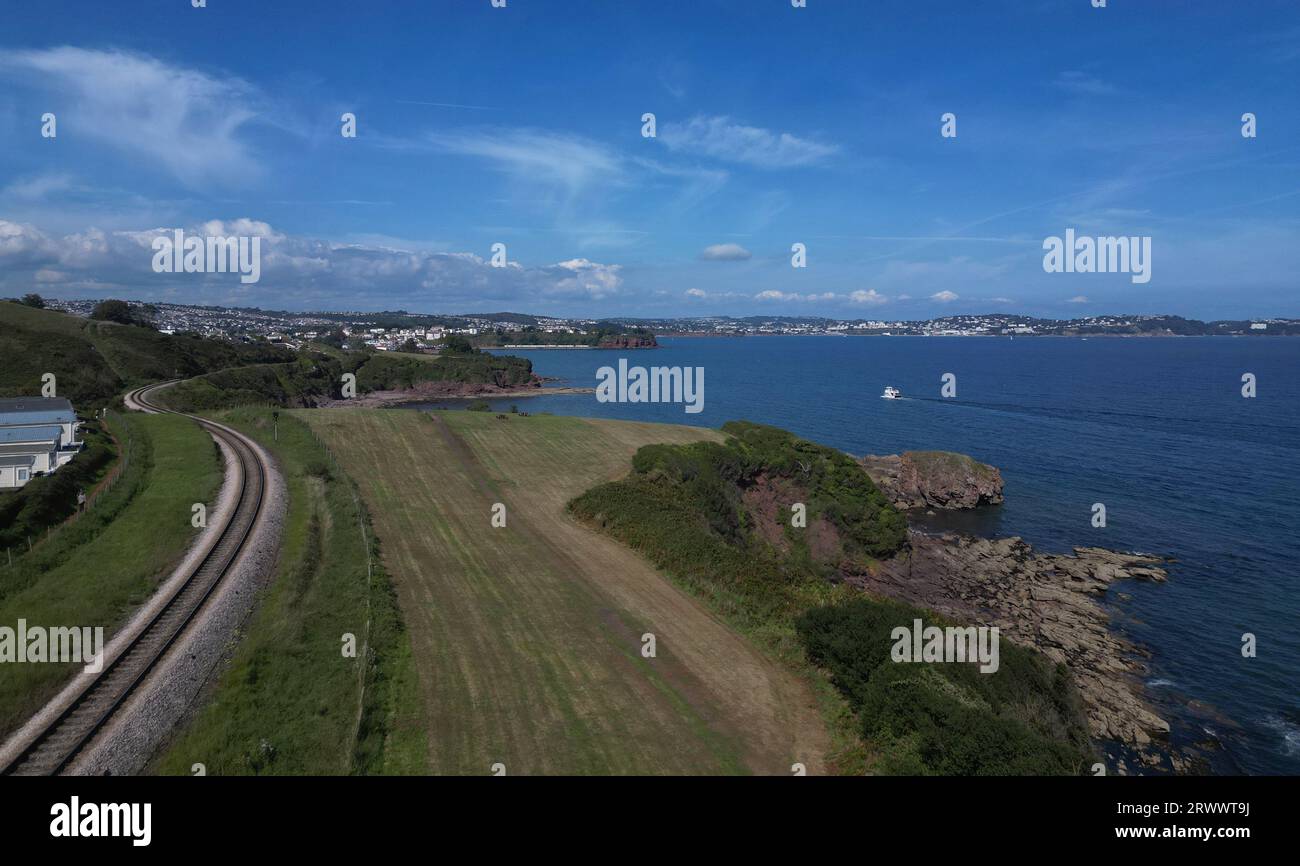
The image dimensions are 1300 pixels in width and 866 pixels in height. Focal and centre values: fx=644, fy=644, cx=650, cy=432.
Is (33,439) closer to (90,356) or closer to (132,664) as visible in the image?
(132,664)

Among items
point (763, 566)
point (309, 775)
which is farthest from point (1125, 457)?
point (309, 775)

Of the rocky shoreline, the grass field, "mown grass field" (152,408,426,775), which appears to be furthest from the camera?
the rocky shoreline

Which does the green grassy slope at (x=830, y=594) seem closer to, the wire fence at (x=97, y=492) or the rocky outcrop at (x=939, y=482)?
the rocky outcrop at (x=939, y=482)

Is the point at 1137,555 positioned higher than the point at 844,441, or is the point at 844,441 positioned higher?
the point at 844,441

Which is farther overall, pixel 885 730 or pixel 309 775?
pixel 885 730

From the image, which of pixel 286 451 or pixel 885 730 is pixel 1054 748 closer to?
pixel 885 730

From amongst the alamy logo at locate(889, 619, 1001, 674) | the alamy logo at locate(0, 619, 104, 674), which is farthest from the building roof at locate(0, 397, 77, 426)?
the alamy logo at locate(889, 619, 1001, 674)

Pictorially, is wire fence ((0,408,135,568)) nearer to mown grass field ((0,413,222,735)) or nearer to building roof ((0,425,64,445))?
mown grass field ((0,413,222,735))
